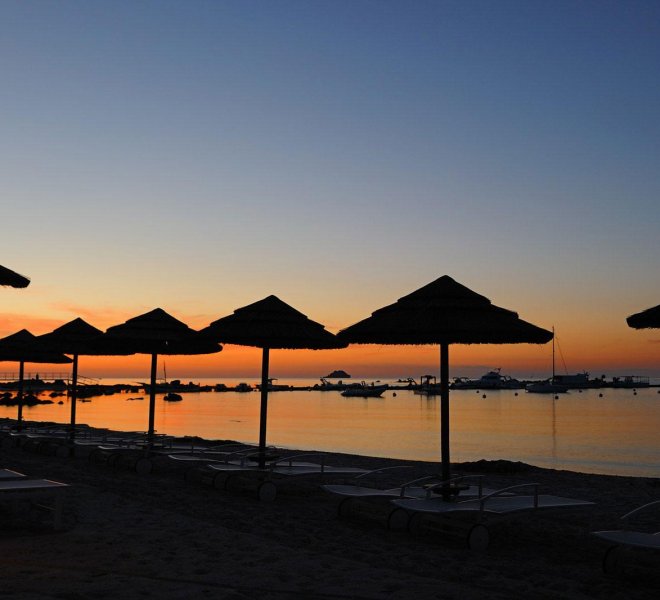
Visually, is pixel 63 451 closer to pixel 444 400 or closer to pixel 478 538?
pixel 444 400

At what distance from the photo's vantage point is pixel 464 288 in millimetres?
8156

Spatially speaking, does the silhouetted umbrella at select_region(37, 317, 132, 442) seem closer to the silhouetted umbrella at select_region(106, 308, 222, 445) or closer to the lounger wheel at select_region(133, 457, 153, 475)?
the silhouetted umbrella at select_region(106, 308, 222, 445)

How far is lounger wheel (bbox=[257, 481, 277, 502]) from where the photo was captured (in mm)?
9844

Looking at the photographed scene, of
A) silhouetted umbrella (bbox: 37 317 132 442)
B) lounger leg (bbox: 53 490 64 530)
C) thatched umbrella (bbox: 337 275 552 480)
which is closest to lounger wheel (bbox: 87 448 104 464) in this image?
silhouetted umbrella (bbox: 37 317 132 442)

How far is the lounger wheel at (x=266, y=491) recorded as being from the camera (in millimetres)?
9844

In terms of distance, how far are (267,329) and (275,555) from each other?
4544mm

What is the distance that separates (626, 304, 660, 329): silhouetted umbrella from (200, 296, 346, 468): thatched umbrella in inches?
164

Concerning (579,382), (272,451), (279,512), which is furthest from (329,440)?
(579,382)

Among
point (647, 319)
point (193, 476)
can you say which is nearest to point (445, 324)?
point (647, 319)

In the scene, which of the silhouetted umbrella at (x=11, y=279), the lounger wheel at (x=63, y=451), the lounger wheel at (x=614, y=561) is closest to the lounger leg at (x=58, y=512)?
the silhouetted umbrella at (x=11, y=279)

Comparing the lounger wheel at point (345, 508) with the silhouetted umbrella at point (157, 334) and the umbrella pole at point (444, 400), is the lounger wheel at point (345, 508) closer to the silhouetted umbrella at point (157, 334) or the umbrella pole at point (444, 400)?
the umbrella pole at point (444, 400)

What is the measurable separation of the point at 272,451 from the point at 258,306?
3.34 meters

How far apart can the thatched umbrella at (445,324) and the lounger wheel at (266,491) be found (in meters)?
2.74

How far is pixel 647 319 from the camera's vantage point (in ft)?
23.2
